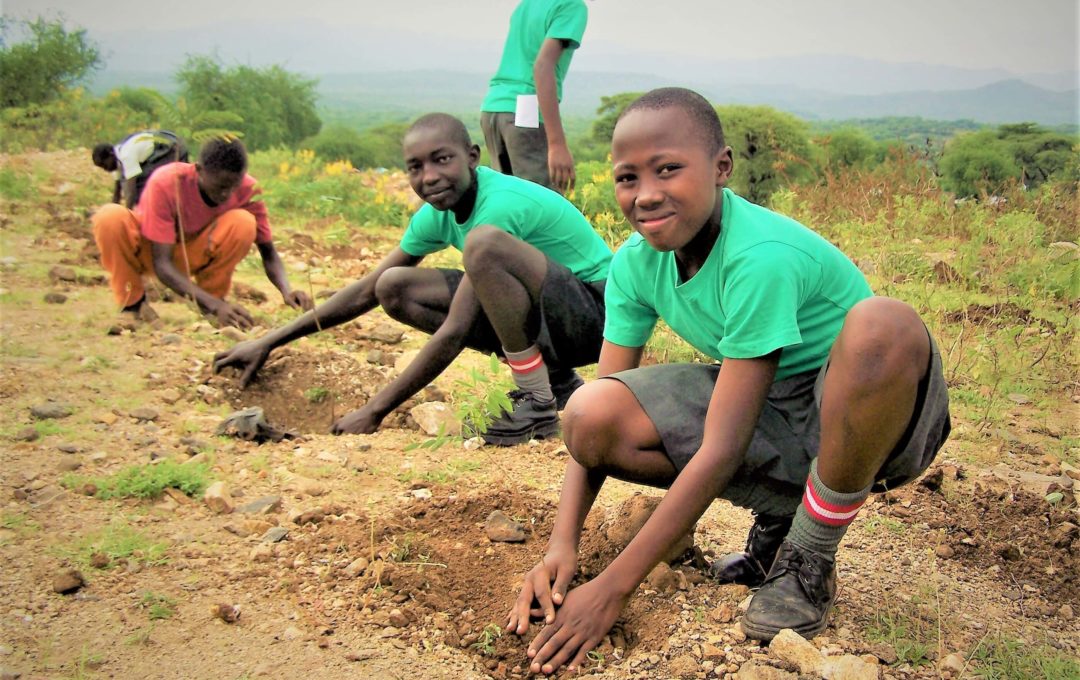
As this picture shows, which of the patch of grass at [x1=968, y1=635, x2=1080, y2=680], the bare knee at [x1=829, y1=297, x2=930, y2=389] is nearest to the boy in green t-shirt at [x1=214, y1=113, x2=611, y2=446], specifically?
the bare knee at [x1=829, y1=297, x2=930, y2=389]

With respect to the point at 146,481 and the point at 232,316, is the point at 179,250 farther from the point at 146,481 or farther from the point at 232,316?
the point at 146,481

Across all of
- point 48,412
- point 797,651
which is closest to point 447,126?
point 48,412

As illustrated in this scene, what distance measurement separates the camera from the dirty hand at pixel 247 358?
3.58 metres

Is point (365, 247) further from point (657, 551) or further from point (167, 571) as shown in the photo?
point (657, 551)

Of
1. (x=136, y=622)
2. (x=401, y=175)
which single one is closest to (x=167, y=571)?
(x=136, y=622)

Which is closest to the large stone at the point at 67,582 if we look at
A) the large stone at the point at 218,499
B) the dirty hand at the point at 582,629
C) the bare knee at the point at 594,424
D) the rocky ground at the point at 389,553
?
the rocky ground at the point at 389,553

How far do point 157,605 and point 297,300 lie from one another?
7.57 ft

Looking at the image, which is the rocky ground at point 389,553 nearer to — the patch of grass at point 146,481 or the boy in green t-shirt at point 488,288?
the patch of grass at point 146,481

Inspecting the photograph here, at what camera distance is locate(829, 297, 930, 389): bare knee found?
1.74 m

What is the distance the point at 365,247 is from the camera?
6.26 m

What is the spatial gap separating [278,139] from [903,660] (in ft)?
45.9

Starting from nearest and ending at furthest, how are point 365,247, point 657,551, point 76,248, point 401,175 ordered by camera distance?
point 657,551, point 76,248, point 365,247, point 401,175

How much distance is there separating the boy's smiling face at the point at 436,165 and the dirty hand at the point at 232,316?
1.53m

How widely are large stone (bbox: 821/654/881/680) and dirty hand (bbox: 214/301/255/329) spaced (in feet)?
10.7
